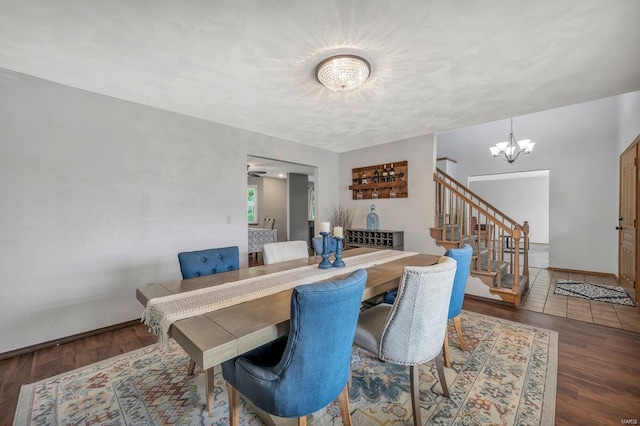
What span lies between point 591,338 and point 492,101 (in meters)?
2.54

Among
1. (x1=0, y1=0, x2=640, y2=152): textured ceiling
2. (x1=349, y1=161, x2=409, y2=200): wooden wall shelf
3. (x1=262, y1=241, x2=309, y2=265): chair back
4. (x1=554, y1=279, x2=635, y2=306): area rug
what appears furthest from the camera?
(x1=349, y1=161, x2=409, y2=200): wooden wall shelf

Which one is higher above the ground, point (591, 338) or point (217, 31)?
point (217, 31)

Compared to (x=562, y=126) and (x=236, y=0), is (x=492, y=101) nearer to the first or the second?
(x=236, y=0)

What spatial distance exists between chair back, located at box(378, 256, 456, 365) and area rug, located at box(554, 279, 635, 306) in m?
3.60

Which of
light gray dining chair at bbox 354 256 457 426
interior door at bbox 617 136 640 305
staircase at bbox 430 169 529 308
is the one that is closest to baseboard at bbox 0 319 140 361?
A: light gray dining chair at bbox 354 256 457 426

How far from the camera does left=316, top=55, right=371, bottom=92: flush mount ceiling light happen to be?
198 cm

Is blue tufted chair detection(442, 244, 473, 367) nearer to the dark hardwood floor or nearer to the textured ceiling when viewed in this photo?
the dark hardwood floor

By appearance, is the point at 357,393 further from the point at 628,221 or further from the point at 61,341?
the point at 628,221

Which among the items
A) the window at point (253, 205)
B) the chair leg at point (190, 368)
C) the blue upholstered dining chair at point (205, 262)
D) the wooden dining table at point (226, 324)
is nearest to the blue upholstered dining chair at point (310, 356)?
the wooden dining table at point (226, 324)

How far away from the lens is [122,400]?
1.71 metres

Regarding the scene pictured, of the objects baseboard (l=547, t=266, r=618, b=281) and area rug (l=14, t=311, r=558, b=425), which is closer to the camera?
area rug (l=14, t=311, r=558, b=425)

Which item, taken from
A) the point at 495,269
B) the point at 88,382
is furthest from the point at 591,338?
the point at 88,382

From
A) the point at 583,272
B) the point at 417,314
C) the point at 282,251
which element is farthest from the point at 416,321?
the point at 583,272

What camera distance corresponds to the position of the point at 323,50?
1.92 metres
